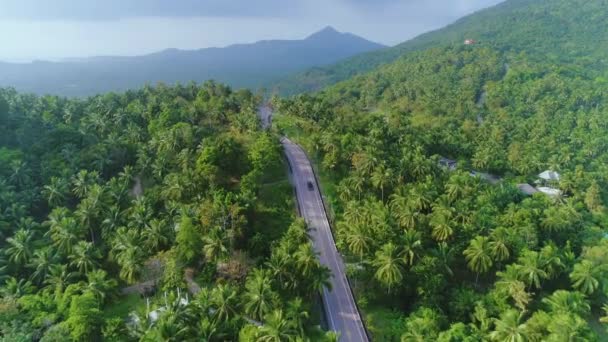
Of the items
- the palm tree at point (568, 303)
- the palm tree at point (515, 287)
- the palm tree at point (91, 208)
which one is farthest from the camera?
the palm tree at point (91, 208)

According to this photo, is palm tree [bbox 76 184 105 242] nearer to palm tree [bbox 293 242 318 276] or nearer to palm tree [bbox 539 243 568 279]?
palm tree [bbox 293 242 318 276]

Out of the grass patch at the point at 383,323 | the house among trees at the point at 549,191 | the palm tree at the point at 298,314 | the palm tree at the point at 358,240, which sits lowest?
the grass patch at the point at 383,323

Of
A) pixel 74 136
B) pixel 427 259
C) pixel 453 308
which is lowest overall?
pixel 453 308

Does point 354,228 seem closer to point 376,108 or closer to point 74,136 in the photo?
point 74,136

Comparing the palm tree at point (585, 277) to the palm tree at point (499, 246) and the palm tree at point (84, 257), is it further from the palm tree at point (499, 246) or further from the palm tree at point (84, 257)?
the palm tree at point (84, 257)

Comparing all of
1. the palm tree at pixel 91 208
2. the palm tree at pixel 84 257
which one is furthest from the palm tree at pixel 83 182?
the palm tree at pixel 84 257

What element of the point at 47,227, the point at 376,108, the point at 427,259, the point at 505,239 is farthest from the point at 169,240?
the point at 376,108

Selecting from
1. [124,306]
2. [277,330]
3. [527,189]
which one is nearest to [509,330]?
[277,330]
